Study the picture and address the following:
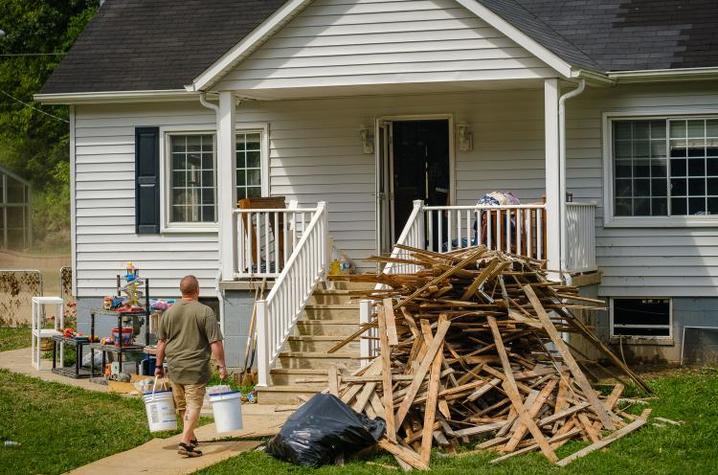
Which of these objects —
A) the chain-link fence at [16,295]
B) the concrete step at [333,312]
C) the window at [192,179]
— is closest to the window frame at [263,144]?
the window at [192,179]

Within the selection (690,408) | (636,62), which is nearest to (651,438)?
(690,408)

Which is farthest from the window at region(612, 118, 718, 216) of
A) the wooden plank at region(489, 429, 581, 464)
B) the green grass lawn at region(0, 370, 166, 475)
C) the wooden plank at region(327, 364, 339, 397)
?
the green grass lawn at region(0, 370, 166, 475)

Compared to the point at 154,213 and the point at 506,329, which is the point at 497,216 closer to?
the point at 506,329

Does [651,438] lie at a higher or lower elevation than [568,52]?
lower

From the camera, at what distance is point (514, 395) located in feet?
37.4

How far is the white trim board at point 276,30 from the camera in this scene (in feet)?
48.9

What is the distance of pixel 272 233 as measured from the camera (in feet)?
56.4

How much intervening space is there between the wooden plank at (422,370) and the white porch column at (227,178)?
195 inches

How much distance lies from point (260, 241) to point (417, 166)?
2.87 meters

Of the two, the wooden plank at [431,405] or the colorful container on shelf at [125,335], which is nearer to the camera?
the wooden plank at [431,405]

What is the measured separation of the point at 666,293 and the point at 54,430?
831 cm

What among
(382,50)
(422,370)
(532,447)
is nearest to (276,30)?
(382,50)

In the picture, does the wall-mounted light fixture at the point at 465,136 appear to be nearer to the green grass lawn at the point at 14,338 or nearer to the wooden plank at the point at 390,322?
the wooden plank at the point at 390,322

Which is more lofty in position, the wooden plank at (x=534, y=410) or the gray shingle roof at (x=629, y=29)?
the gray shingle roof at (x=629, y=29)
